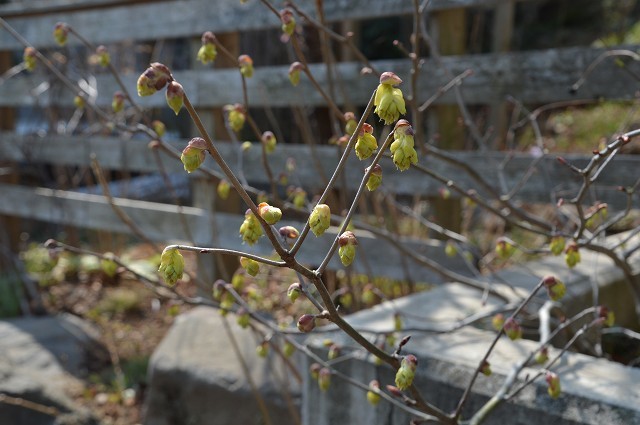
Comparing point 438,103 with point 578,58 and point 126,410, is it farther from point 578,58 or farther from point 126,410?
point 126,410

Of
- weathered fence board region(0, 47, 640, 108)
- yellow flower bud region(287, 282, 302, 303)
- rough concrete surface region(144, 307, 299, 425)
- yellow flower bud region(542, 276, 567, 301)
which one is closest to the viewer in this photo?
yellow flower bud region(287, 282, 302, 303)

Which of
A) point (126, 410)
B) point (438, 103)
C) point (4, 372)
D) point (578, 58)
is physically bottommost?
point (126, 410)

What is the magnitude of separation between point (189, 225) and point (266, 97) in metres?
0.98

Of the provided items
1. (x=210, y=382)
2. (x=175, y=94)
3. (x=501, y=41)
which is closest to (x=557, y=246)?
(x=175, y=94)

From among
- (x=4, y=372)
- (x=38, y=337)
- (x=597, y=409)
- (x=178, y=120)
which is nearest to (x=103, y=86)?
(x=38, y=337)

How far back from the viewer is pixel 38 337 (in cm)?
402

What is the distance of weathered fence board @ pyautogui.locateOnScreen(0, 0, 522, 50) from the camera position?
321cm

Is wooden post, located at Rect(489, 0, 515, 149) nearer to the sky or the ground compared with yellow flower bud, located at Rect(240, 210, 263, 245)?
nearer to the ground

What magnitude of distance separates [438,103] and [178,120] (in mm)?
7768

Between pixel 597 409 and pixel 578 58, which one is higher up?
pixel 578 58

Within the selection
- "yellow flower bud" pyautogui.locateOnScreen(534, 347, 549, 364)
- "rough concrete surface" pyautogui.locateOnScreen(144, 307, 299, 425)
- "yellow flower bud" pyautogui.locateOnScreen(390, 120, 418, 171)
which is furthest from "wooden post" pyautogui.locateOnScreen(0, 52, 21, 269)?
"yellow flower bud" pyautogui.locateOnScreen(390, 120, 418, 171)

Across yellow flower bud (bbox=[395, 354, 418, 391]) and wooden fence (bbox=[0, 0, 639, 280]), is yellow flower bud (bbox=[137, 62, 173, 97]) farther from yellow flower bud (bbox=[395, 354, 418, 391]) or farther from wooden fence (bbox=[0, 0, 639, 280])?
wooden fence (bbox=[0, 0, 639, 280])

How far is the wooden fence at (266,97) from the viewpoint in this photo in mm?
2789

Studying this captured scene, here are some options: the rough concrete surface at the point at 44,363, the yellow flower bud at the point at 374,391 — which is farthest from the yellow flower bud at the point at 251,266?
the rough concrete surface at the point at 44,363
